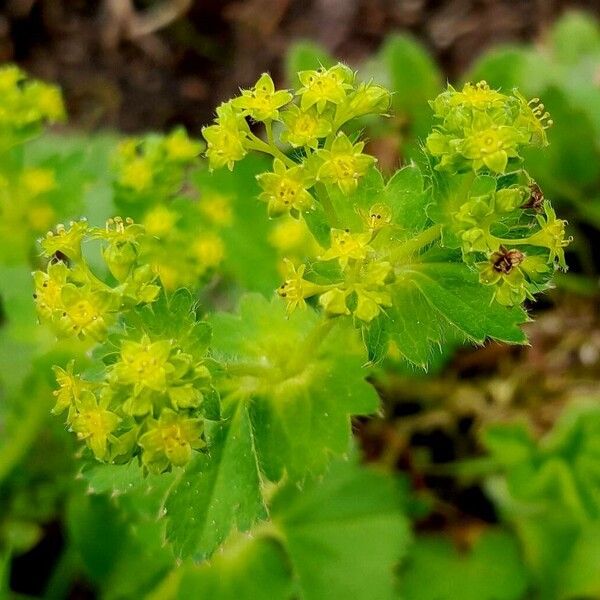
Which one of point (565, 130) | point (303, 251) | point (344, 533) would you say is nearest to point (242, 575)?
point (344, 533)

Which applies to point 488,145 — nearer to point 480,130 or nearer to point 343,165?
point 480,130

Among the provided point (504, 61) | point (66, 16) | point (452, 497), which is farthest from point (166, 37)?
point (452, 497)

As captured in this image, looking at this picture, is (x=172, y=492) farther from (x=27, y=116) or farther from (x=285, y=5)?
(x=285, y=5)

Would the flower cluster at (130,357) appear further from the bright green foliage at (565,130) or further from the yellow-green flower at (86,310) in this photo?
the bright green foliage at (565,130)

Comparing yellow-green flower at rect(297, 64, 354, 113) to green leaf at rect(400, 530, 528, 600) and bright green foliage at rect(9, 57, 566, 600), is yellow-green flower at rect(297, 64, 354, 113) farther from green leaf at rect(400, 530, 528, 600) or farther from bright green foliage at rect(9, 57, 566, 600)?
green leaf at rect(400, 530, 528, 600)

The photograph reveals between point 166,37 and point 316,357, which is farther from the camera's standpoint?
point 166,37

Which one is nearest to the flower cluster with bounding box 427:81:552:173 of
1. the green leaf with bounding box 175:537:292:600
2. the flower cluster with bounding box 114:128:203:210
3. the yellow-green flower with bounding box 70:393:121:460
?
the yellow-green flower with bounding box 70:393:121:460
